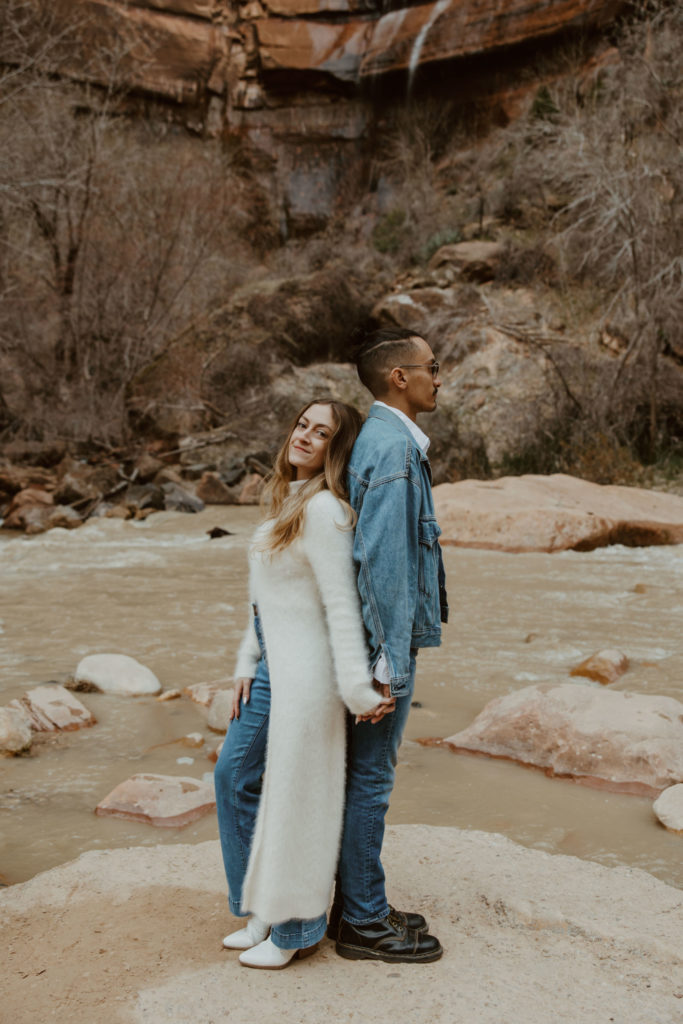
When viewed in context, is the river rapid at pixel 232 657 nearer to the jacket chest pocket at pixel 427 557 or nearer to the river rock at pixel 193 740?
the river rock at pixel 193 740

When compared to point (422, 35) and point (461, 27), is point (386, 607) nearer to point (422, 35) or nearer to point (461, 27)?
point (461, 27)

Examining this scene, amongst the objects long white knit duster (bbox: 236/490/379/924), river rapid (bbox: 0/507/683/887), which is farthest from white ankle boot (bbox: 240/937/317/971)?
river rapid (bbox: 0/507/683/887)

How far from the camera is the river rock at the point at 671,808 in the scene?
3154 mm

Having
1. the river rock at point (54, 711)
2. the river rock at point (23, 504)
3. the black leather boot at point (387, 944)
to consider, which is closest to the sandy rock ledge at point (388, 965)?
the black leather boot at point (387, 944)

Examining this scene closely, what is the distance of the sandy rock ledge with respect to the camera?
194 cm

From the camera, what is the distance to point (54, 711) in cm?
428

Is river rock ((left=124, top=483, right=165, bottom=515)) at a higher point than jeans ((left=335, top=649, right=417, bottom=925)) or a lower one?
lower

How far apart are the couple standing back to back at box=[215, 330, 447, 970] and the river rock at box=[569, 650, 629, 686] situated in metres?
3.02

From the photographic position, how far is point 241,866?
7.28 ft

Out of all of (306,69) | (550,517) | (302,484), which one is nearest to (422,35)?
(306,69)

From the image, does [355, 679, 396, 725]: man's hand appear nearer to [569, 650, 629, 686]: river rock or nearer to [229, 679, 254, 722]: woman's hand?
[229, 679, 254, 722]: woman's hand

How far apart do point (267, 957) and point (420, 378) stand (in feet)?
4.87

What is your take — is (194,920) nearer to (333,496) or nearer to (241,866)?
(241,866)

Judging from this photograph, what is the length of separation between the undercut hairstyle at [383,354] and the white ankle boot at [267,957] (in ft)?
4.62
